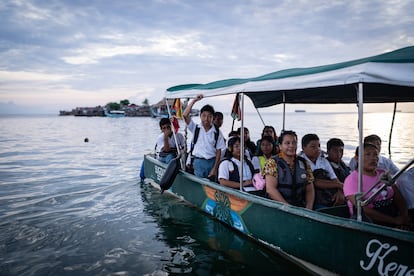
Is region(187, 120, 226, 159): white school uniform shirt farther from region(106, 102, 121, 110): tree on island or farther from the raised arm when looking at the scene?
→ region(106, 102, 121, 110): tree on island

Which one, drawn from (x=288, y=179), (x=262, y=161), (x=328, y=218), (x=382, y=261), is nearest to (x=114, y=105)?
(x=262, y=161)

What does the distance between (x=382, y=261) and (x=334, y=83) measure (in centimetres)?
158

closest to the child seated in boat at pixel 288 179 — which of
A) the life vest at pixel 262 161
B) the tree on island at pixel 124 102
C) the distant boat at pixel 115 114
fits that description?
the life vest at pixel 262 161

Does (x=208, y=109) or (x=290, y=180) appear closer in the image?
(x=290, y=180)

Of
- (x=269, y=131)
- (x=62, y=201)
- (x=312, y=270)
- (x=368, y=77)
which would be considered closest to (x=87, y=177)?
(x=62, y=201)

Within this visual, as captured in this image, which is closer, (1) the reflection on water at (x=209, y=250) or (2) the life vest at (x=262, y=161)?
(1) the reflection on water at (x=209, y=250)

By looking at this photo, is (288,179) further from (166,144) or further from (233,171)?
(166,144)

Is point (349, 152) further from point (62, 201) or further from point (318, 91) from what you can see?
point (62, 201)

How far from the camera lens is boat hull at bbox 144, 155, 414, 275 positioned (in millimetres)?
2783

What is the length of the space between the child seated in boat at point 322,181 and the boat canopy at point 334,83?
722 millimetres

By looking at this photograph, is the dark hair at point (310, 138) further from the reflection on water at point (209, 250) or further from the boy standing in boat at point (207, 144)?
the boy standing in boat at point (207, 144)

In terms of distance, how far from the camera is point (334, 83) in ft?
10.1

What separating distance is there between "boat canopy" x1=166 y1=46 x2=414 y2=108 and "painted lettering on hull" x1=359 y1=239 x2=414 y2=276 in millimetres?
1342

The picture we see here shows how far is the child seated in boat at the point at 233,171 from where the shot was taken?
501cm
